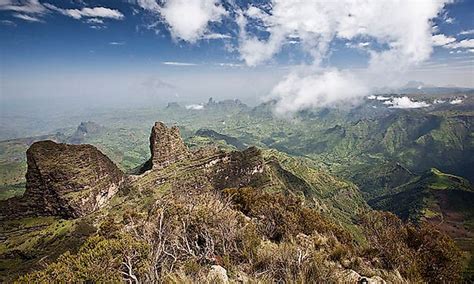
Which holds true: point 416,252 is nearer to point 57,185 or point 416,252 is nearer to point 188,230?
point 188,230

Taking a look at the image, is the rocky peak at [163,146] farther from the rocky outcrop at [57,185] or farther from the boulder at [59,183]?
the rocky outcrop at [57,185]

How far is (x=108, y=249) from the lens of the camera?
61.8 ft

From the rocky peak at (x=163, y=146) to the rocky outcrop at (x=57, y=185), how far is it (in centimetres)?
3281

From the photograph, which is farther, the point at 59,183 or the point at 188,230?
the point at 59,183

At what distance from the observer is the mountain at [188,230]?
55.3ft

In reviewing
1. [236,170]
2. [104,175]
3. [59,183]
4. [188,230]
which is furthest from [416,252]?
[236,170]

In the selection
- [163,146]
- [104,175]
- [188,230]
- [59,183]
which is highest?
[188,230]

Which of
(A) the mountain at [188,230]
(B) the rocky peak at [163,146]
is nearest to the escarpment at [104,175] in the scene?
(B) the rocky peak at [163,146]

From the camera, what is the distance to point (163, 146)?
14150 centimetres

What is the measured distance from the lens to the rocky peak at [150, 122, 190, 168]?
5492 inches

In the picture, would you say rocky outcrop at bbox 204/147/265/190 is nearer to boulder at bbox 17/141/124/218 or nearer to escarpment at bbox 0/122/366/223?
escarpment at bbox 0/122/366/223

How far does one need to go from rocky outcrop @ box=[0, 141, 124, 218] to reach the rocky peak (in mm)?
32812

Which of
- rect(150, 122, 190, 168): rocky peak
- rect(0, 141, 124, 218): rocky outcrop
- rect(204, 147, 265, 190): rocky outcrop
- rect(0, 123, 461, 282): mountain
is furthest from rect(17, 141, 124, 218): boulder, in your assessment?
rect(204, 147, 265, 190): rocky outcrop

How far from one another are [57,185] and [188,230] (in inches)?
3779
